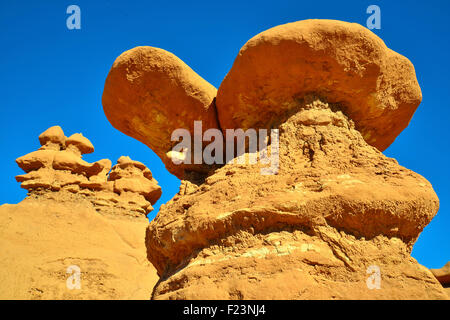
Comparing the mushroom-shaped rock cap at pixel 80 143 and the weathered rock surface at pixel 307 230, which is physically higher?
the mushroom-shaped rock cap at pixel 80 143

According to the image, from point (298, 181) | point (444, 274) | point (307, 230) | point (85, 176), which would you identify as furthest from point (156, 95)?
point (85, 176)

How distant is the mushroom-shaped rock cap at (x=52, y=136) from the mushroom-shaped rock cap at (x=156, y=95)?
1321cm

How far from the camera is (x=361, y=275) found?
117 inches

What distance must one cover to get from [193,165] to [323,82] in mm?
1956

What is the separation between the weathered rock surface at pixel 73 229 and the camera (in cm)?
1245

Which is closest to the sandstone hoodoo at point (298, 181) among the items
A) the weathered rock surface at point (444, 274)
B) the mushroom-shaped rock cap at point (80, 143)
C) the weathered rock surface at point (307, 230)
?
the weathered rock surface at point (307, 230)

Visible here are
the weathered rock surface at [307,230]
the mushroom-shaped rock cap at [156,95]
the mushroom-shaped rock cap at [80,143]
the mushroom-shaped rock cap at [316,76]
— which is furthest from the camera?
the mushroom-shaped rock cap at [80,143]

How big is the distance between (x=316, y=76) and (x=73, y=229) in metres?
12.6

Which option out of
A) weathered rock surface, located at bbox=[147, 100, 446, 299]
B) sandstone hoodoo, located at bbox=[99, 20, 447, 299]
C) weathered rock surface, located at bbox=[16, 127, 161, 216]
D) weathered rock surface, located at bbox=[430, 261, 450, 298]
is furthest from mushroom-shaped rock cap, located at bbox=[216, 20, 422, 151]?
weathered rock surface, located at bbox=[16, 127, 161, 216]

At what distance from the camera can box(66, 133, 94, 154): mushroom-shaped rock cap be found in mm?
17344

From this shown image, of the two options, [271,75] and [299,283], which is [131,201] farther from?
[299,283]

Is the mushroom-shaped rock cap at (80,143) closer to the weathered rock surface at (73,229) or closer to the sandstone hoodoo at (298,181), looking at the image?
the weathered rock surface at (73,229)
